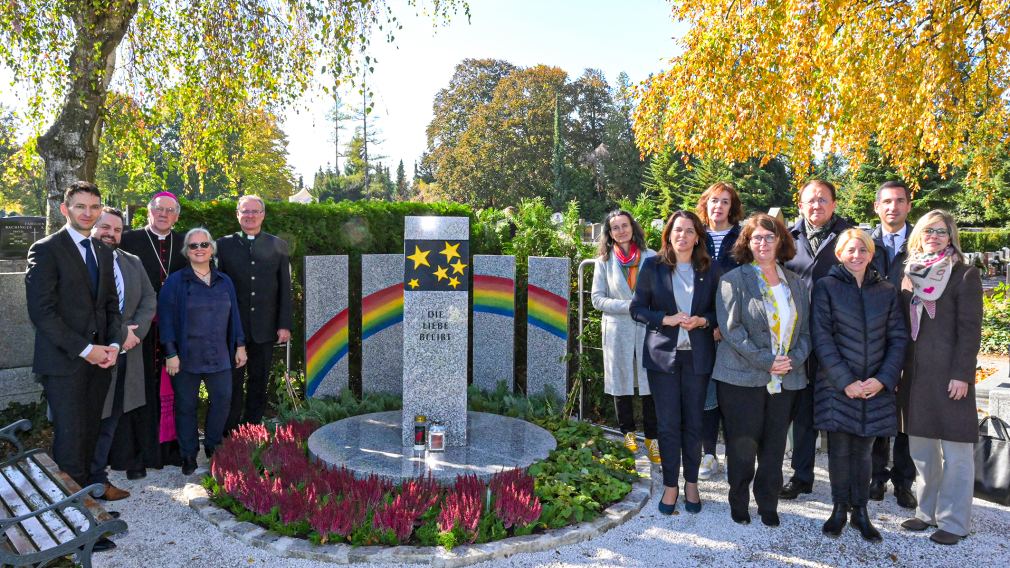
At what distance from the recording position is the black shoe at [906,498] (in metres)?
4.57

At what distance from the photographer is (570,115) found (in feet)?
150

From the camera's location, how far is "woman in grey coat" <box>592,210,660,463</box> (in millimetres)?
5410

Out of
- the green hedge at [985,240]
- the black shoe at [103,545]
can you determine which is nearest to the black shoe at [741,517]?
the black shoe at [103,545]

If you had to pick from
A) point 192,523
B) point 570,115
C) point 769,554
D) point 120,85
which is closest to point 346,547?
point 192,523

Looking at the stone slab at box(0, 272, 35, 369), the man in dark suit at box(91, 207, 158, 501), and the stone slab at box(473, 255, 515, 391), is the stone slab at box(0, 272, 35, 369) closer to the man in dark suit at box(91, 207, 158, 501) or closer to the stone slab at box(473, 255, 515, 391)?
the man in dark suit at box(91, 207, 158, 501)

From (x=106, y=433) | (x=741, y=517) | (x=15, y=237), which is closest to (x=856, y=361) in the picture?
(x=741, y=517)

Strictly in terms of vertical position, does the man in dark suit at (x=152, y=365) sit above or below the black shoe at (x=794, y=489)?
above

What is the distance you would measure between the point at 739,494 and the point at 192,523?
11.3ft

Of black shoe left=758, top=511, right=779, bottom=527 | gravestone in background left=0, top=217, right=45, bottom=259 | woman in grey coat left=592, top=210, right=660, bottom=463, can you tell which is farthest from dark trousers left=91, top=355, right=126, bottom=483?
gravestone in background left=0, top=217, right=45, bottom=259

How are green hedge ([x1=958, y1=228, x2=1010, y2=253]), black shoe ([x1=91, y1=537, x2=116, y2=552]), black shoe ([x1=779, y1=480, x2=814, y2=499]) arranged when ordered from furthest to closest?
green hedge ([x1=958, y1=228, x2=1010, y2=253]) < black shoe ([x1=779, y1=480, x2=814, y2=499]) < black shoe ([x1=91, y1=537, x2=116, y2=552])

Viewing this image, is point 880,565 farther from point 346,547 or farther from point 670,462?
point 346,547

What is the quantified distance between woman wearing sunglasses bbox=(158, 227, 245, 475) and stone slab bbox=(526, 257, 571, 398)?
2850 mm

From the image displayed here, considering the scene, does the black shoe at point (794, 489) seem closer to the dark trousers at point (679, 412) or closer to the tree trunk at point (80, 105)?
the dark trousers at point (679, 412)

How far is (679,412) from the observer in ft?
14.3
